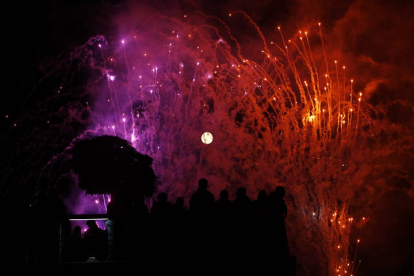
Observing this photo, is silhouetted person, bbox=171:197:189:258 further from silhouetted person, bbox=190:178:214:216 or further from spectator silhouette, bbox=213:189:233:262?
spectator silhouette, bbox=213:189:233:262

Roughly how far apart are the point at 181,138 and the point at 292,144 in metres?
4.32

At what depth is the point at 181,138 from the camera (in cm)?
1723

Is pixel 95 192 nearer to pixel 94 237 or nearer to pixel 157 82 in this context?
pixel 94 237

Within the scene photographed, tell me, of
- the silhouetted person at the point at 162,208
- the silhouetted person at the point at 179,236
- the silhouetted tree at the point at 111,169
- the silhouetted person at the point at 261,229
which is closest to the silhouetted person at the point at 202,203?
the silhouetted person at the point at 179,236

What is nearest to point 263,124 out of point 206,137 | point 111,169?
point 206,137

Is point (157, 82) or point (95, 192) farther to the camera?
point (157, 82)

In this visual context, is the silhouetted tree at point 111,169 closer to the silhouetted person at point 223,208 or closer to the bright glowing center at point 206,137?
the silhouetted person at point 223,208

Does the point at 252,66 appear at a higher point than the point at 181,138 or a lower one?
higher

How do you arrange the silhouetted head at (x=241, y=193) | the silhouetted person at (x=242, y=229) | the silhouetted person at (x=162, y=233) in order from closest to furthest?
1. the silhouetted person at (x=162, y=233)
2. the silhouetted person at (x=242, y=229)
3. the silhouetted head at (x=241, y=193)

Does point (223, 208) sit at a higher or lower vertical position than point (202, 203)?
lower

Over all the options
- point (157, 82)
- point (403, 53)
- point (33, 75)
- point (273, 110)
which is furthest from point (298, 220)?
point (33, 75)

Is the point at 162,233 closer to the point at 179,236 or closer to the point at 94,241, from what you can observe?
the point at 179,236

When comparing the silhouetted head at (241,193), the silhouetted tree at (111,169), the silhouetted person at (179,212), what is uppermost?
the silhouetted tree at (111,169)

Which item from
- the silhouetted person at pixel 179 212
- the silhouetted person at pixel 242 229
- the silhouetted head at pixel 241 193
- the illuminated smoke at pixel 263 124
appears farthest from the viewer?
the illuminated smoke at pixel 263 124
